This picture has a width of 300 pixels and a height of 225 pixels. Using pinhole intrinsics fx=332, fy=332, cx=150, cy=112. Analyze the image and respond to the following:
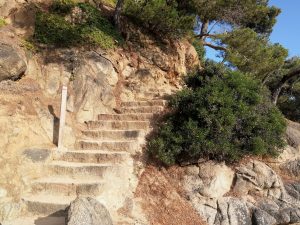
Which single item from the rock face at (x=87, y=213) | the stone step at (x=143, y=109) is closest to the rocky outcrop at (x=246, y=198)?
the stone step at (x=143, y=109)

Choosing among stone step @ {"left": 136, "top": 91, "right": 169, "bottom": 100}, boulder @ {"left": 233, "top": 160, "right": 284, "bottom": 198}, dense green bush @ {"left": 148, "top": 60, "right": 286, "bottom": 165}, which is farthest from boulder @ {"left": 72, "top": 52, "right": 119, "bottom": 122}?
boulder @ {"left": 233, "top": 160, "right": 284, "bottom": 198}

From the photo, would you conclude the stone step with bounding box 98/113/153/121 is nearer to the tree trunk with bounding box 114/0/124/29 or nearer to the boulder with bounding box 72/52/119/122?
the boulder with bounding box 72/52/119/122

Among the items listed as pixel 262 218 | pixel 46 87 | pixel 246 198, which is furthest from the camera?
pixel 46 87

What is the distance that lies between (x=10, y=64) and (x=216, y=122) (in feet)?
15.2

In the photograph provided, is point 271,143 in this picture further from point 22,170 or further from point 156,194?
point 22,170

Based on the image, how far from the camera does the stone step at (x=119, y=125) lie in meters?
7.84

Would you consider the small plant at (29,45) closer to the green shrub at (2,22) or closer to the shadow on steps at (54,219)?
the green shrub at (2,22)

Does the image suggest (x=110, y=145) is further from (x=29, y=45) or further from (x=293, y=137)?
(x=293, y=137)

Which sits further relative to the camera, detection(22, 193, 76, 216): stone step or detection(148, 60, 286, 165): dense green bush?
detection(148, 60, 286, 165): dense green bush

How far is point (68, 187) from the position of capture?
231 inches

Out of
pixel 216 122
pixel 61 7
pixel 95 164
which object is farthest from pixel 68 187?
pixel 61 7

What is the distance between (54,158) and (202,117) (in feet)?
10.5

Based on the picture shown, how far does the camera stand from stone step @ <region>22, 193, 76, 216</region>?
546 centimetres

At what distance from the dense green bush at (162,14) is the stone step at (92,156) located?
16.5 ft
